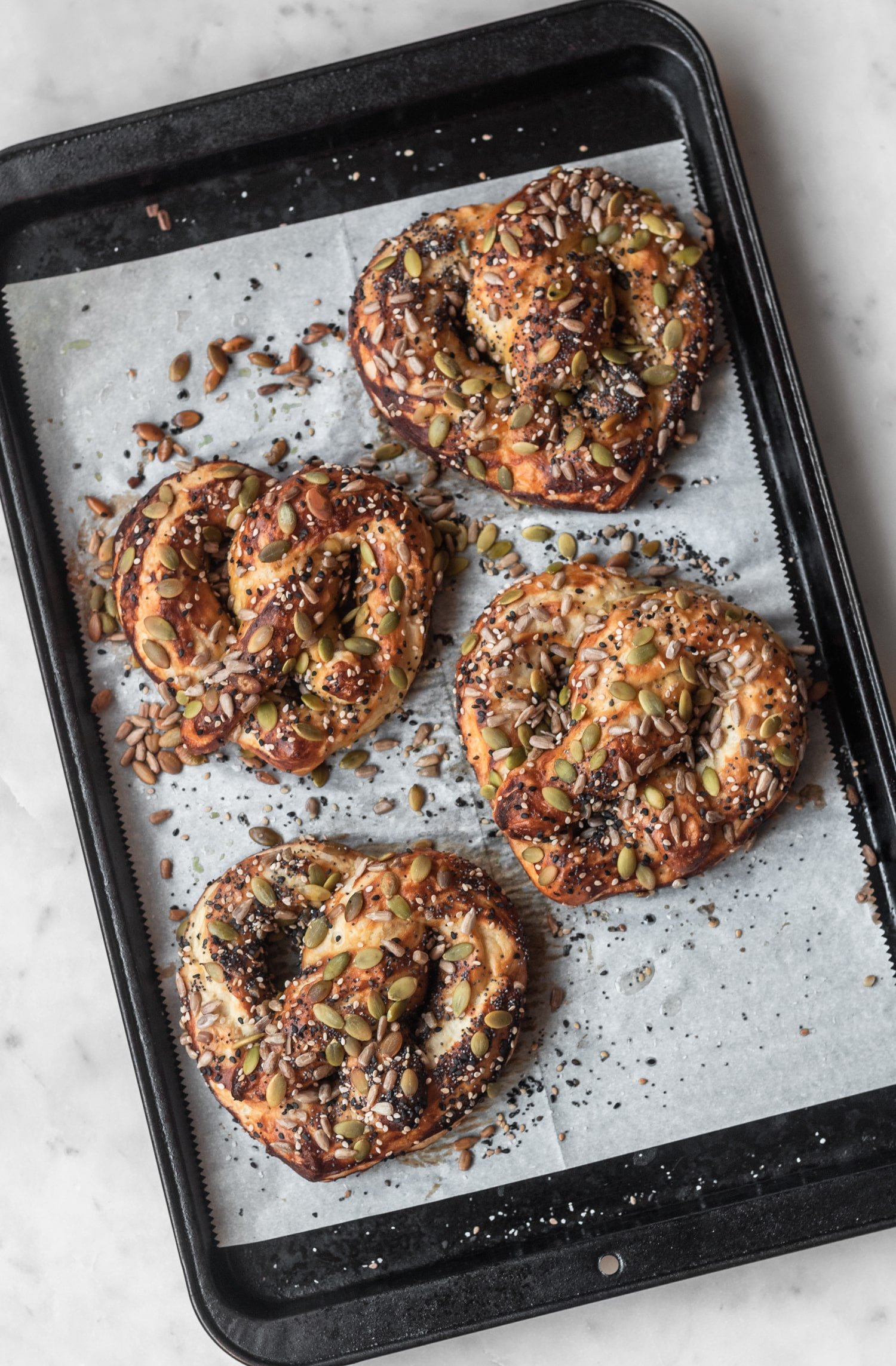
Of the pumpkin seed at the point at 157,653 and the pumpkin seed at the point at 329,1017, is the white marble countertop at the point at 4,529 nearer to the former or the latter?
the pumpkin seed at the point at 157,653

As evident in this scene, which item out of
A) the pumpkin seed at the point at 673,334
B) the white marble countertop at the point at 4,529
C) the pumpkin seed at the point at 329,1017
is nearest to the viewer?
the pumpkin seed at the point at 329,1017

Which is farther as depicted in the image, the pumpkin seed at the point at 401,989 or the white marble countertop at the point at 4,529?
the white marble countertop at the point at 4,529

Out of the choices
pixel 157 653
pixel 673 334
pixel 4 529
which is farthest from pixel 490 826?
pixel 4 529

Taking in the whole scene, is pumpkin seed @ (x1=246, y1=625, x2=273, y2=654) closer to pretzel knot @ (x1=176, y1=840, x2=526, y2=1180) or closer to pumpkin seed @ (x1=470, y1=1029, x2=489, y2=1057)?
pretzel knot @ (x1=176, y1=840, x2=526, y2=1180)

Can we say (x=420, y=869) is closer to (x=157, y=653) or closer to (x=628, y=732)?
(x=628, y=732)

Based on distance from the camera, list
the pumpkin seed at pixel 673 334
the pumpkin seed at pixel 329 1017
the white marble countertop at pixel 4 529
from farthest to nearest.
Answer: the white marble countertop at pixel 4 529
the pumpkin seed at pixel 673 334
the pumpkin seed at pixel 329 1017

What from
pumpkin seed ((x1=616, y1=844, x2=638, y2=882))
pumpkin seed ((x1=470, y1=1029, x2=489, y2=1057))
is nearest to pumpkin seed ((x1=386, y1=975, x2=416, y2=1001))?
pumpkin seed ((x1=470, y1=1029, x2=489, y2=1057))

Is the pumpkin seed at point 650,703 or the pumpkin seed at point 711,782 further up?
the pumpkin seed at point 650,703

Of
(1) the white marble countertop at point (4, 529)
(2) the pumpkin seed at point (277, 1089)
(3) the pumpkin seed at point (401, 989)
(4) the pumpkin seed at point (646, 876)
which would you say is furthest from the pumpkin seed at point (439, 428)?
(2) the pumpkin seed at point (277, 1089)
